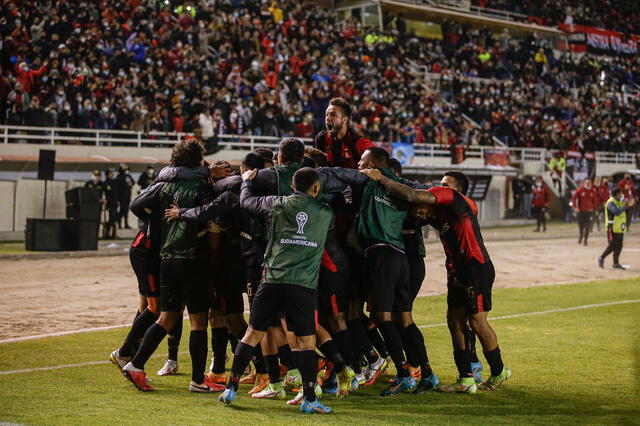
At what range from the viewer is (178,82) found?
96.8 feet

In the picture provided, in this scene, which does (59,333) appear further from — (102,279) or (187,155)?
(102,279)

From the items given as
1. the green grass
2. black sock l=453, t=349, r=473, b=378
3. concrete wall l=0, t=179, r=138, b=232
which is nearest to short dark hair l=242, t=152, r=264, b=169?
the green grass

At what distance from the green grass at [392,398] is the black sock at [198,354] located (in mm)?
196

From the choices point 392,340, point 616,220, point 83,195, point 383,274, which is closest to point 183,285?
point 383,274

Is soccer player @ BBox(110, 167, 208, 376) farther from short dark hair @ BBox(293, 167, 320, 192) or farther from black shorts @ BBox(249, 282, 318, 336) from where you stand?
short dark hair @ BBox(293, 167, 320, 192)

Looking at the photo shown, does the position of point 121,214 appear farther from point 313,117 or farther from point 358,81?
point 358,81

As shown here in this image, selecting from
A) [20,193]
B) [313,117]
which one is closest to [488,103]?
[313,117]

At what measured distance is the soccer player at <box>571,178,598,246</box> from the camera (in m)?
28.4

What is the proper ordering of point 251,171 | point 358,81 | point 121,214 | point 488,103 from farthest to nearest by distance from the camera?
point 488,103
point 358,81
point 121,214
point 251,171

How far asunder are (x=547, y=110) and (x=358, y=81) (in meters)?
13.0

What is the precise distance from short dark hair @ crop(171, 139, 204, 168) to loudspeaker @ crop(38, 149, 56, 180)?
1728cm

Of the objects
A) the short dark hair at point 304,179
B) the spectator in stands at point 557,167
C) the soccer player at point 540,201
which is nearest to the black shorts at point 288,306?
the short dark hair at point 304,179

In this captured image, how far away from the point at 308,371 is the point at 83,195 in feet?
61.0

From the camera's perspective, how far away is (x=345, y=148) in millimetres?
8758
